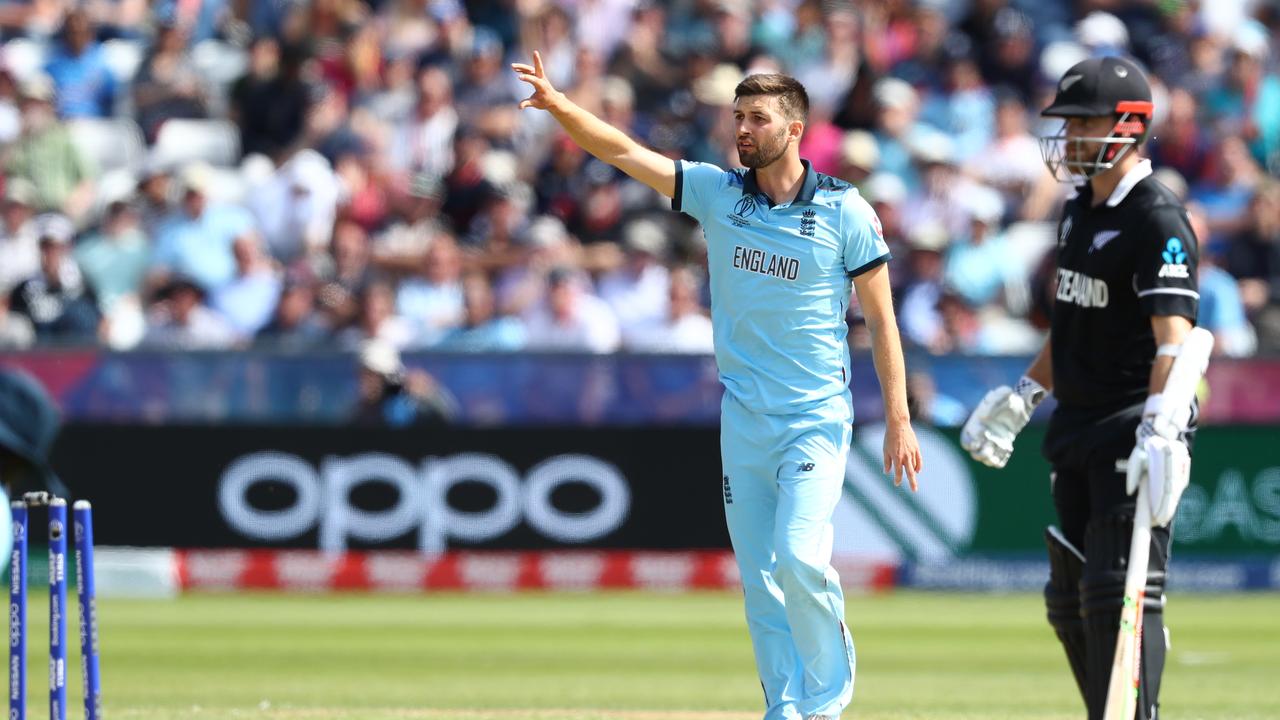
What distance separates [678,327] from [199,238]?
410 cm

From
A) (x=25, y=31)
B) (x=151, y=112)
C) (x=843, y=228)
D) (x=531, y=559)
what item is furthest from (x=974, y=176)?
(x=843, y=228)

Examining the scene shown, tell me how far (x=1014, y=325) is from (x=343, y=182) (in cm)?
566

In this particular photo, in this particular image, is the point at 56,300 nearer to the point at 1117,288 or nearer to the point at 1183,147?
the point at 1183,147

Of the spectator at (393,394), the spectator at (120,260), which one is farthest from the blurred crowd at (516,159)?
the spectator at (393,394)

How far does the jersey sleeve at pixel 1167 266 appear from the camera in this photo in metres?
6.07

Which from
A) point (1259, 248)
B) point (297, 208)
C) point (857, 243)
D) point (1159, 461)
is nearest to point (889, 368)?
point (857, 243)

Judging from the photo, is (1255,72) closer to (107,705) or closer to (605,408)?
(605,408)

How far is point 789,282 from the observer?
654 cm

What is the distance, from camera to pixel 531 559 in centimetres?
1440

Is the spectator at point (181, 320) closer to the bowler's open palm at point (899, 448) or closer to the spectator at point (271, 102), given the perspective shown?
the spectator at point (271, 102)

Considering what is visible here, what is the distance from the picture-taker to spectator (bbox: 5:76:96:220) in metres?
17.6

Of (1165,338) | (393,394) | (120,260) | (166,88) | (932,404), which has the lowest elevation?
(932,404)

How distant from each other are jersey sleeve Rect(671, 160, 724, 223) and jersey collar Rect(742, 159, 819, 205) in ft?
0.30

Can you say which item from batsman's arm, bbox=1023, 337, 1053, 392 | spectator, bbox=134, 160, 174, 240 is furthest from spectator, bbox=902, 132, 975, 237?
Answer: batsman's arm, bbox=1023, 337, 1053, 392
